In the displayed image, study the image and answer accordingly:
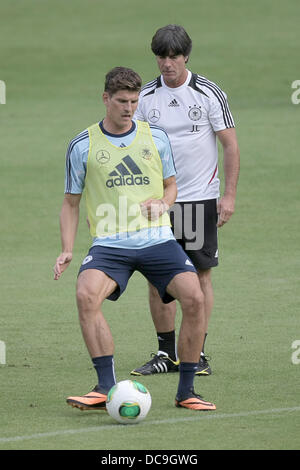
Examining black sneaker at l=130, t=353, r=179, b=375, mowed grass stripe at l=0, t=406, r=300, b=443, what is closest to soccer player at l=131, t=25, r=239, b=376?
black sneaker at l=130, t=353, r=179, b=375

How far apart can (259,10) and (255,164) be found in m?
23.3

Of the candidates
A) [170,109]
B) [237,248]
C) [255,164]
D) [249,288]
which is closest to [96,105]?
[255,164]

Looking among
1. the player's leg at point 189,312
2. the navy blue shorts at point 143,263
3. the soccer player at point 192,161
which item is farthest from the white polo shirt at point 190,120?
the player's leg at point 189,312

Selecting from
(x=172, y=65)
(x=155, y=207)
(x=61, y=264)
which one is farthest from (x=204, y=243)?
(x=61, y=264)

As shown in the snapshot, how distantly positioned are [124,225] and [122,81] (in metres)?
0.99

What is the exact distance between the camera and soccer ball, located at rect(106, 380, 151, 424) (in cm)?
723

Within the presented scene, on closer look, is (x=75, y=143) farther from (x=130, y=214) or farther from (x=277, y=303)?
(x=277, y=303)

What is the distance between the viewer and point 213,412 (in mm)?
7605

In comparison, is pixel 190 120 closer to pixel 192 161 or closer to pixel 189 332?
pixel 192 161

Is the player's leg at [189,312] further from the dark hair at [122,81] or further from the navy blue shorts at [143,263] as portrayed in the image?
the dark hair at [122,81]

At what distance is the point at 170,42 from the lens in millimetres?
8766

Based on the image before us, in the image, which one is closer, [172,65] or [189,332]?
[189,332]

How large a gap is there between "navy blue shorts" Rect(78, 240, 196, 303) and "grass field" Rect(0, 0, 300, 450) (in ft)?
2.94

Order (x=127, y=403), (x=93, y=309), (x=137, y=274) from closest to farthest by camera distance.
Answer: (x=127, y=403) → (x=93, y=309) → (x=137, y=274)
